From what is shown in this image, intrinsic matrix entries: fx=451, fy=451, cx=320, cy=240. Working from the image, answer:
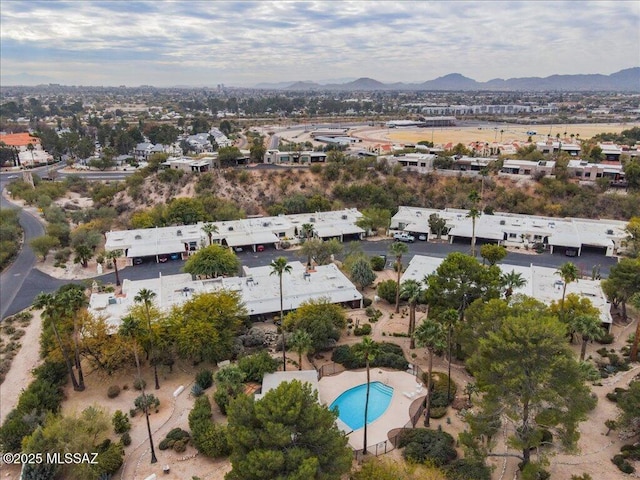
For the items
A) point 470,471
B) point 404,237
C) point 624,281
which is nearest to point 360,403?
point 470,471

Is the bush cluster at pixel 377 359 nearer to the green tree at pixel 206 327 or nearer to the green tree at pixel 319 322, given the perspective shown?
the green tree at pixel 319 322

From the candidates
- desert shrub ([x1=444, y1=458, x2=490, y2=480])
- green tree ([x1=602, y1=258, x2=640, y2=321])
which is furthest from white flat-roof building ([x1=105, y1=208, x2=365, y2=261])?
desert shrub ([x1=444, y1=458, x2=490, y2=480])

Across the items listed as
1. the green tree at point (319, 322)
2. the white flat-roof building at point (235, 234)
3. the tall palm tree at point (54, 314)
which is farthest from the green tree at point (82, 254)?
the green tree at point (319, 322)

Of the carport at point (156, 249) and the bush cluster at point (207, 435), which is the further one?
the carport at point (156, 249)

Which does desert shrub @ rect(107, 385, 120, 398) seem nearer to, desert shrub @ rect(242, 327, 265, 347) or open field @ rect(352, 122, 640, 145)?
desert shrub @ rect(242, 327, 265, 347)

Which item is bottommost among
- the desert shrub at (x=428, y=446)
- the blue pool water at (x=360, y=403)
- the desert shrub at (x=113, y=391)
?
the blue pool water at (x=360, y=403)

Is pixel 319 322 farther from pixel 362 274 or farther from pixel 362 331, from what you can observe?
pixel 362 274
